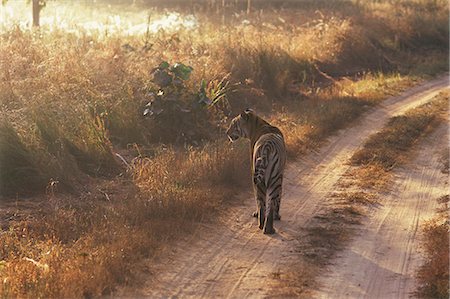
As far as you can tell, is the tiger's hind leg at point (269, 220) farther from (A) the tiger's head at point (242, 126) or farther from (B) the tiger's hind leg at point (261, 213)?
(A) the tiger's head at point (242, 126)

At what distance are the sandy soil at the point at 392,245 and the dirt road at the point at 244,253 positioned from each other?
574 millimetres

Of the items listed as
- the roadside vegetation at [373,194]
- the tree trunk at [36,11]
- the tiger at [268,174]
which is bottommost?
the roadside vegetation at [373,194]

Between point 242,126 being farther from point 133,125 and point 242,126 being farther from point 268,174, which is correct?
point 133,125

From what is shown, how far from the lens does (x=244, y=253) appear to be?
922 cm

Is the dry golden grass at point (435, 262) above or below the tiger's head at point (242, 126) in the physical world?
below

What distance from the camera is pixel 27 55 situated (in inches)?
607

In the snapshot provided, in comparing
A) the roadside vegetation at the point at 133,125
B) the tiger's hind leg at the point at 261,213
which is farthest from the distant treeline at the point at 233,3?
the tiger's hind leg at the point at 261,213

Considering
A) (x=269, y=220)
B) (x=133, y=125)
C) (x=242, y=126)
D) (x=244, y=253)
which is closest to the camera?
(x=244, y=253)

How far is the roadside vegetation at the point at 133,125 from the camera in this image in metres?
8.77

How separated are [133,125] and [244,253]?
5388 mm

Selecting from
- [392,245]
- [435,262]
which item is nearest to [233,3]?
[392,245]

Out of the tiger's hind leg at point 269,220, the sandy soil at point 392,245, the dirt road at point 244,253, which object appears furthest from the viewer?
the tiger's hind leg at point 269,220

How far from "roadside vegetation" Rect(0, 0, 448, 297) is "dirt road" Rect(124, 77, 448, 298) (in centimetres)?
31

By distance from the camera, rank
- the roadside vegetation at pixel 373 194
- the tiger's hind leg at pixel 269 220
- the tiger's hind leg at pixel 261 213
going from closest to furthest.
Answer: the roadside vegetation at pixel 373 194 < the tiger's hind leg at pixel 269 220 < the tiger's hind leg at pixel 261 213
